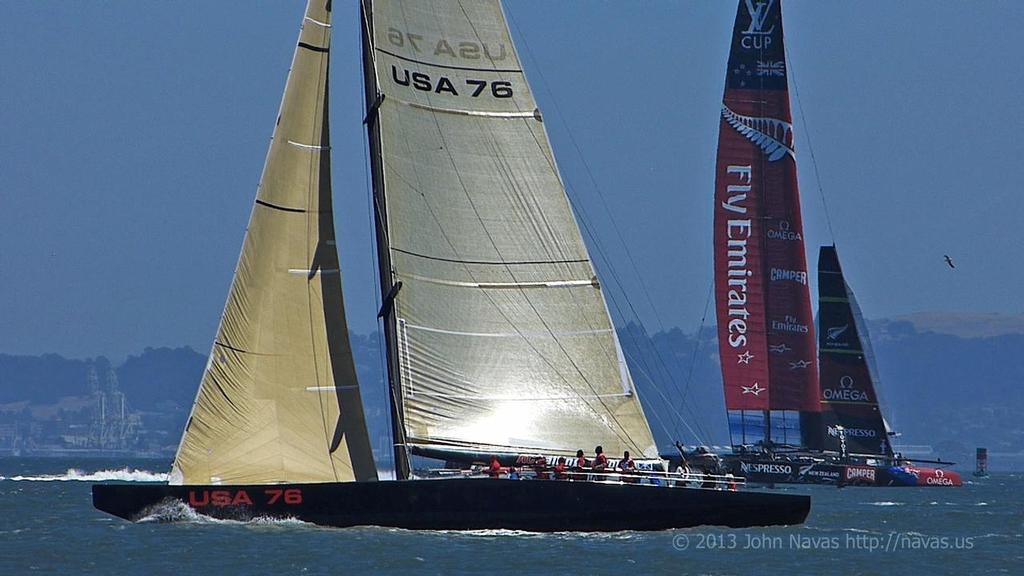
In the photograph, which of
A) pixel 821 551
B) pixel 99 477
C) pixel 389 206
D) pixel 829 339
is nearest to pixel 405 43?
pixel 389 206

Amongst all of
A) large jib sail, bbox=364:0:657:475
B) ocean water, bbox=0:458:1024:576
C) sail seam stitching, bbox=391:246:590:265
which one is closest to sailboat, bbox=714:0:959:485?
ocean water, bbox=0:458:1024:576

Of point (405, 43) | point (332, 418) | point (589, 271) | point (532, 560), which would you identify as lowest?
point (532, 560)

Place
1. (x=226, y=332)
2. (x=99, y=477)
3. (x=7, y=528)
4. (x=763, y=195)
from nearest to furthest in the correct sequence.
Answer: (x=226, y=332) < (x=7, y=528) < (x=763, y=195) < (x=99, y=477)

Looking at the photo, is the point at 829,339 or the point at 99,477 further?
the point at 99,477

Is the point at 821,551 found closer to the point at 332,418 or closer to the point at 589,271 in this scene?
the point at 589,271

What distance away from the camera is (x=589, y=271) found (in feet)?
112

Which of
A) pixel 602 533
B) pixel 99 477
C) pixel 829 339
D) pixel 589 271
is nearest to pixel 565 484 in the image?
pixel 602 533

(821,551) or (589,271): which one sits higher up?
(589,271)

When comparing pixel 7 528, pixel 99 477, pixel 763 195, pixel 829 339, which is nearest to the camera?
pixel 7 528

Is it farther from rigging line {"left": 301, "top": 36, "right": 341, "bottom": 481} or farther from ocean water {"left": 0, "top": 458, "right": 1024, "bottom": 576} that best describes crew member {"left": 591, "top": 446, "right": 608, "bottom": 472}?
rigging line {"left": 301, "top": 36, "right": 341, "bottom": 481}

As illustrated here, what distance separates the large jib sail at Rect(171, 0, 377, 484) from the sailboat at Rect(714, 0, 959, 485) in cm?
3029

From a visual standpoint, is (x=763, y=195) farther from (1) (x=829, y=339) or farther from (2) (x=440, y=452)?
(2) (x=440, y=452)

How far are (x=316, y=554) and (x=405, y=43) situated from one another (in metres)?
8.98

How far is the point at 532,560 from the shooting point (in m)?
30.1
